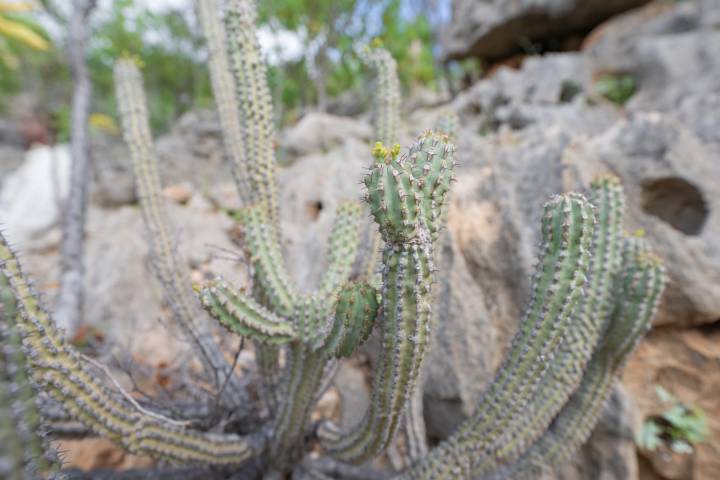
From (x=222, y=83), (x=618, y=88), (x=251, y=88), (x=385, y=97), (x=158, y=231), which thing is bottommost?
(x=158, y=231)

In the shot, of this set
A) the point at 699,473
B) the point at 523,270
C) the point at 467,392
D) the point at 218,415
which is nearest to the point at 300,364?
the point at 218,415

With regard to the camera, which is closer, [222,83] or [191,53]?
[222,83]

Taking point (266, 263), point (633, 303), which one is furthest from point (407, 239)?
point (633, 303)

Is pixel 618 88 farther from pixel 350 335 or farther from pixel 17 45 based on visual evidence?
pixel 17 45

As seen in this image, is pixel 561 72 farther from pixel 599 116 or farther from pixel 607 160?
pixel 607 160

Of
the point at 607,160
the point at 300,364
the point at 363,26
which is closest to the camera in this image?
the point at 300,364

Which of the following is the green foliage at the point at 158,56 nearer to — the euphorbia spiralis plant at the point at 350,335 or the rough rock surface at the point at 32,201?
the rough rock surface at the point at 32,201
